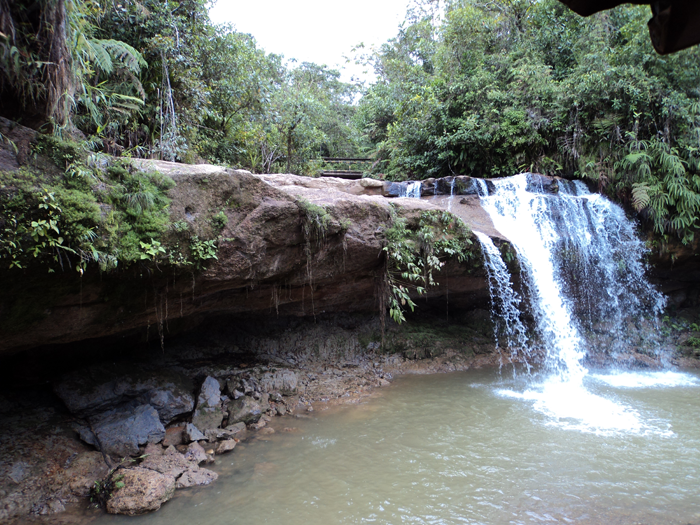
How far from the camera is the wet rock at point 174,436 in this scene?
549 centimetres

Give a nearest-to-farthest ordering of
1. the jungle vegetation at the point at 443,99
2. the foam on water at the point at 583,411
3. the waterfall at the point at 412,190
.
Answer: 1. the jungle vegetation at the point at 443,99
2. the foam on water at the point at 583,411
3. the waterfall at the point at 412,190

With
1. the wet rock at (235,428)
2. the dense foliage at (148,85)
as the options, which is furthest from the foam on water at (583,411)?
the dense foliage at (148,85)

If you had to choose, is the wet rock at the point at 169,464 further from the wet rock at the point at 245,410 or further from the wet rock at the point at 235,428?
the wet rock at the point at 245,410

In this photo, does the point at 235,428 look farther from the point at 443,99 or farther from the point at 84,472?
the point at 443,99

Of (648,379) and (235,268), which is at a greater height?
(235,268)

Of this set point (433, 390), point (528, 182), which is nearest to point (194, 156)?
point (433, 390)

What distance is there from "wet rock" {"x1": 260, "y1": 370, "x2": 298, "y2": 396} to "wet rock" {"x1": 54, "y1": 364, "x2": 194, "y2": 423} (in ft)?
4.18

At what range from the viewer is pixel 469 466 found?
4746mm

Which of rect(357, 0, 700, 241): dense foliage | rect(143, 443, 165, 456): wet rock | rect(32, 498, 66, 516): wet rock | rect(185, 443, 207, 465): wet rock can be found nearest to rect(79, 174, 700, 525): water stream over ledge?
rect(185, 443, 207, 465): wet rock

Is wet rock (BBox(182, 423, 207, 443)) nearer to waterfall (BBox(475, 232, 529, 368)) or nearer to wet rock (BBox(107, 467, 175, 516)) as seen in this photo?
wet rock (BBox(107, 467, 175, 516))

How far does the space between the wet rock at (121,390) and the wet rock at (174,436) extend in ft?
0.64

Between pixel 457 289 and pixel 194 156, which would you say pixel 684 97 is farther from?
pixel 194 156

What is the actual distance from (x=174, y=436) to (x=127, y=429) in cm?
61

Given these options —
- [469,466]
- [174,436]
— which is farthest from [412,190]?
[174,436]
